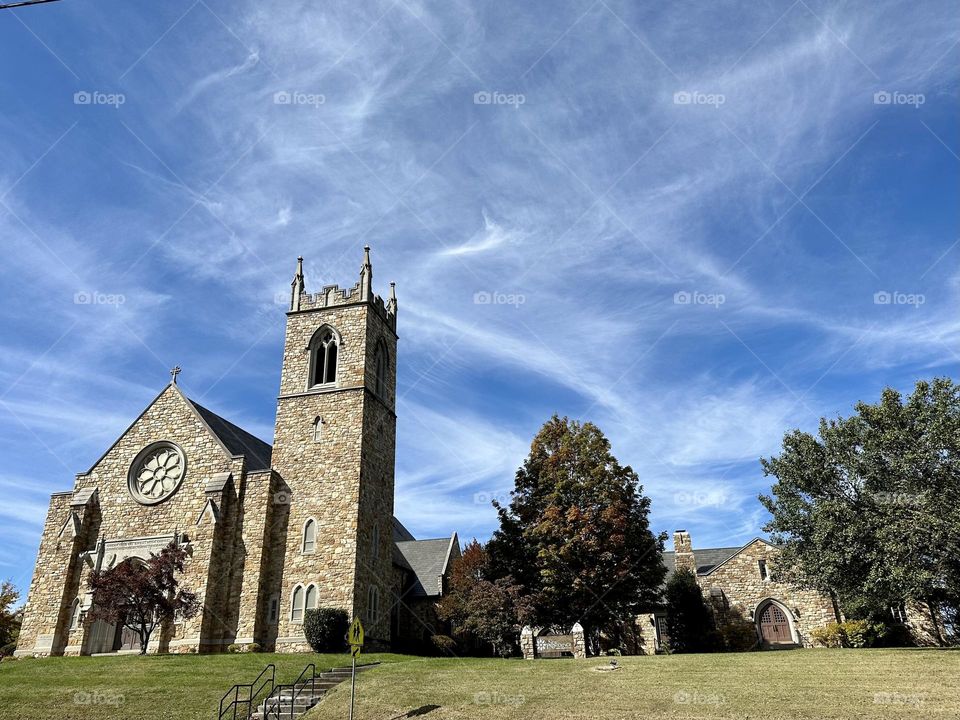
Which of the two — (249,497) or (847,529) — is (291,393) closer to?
(249,497)

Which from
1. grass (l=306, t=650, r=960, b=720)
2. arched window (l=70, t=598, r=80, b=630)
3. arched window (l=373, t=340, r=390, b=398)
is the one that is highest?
arched window (l=373, t=340, r=390, b=398)

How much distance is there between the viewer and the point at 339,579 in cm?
2780

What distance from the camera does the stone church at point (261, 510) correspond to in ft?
90.7

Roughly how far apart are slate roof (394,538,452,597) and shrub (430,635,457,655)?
105 inches

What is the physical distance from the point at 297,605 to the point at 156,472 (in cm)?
916

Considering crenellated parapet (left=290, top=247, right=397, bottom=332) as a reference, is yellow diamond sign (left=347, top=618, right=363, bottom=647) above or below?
below

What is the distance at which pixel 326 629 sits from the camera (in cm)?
2633

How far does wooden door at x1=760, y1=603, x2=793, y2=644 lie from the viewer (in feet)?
117

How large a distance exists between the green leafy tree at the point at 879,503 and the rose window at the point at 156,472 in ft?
83.8

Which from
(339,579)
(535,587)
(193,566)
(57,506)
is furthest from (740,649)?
(57,506)

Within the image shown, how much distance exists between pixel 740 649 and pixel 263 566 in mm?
24670

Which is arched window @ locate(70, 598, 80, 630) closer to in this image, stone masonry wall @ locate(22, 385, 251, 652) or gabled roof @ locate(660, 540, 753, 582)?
stone masonry wall @ locate(22, 385, 251, 652)

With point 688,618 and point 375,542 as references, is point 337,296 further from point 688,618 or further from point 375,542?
point 688,618

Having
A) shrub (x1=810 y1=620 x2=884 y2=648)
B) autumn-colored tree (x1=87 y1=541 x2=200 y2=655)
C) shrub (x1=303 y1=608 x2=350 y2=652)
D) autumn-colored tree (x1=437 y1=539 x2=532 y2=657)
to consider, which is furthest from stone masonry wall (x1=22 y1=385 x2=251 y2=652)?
shrub (x1=810 y1=620 x2=884 y2=648)
